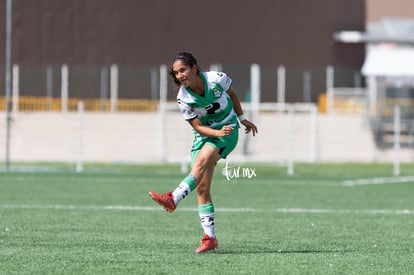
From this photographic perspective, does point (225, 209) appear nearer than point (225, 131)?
No

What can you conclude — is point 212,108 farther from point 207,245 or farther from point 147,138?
point 147,138

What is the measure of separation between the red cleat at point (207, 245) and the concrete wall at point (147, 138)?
24211mm

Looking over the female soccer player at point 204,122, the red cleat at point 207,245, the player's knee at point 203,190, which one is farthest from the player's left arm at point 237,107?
the red cleat at point 207,245

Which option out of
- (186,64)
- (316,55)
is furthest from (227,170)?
(316,55)

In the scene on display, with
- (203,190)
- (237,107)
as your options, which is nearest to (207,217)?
(203,190)

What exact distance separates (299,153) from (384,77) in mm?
10866

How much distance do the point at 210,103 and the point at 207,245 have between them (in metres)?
1.33

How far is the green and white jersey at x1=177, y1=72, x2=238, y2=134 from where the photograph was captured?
12469 mm

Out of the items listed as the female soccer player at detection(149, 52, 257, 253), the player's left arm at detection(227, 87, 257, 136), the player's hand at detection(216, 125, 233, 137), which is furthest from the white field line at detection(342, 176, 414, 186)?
the player's hand at detection(216, 125, 233, 137)

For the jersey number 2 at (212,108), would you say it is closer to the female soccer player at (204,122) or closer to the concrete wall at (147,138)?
the female soccer player at (204,122)

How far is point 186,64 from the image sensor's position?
1233 centimetres

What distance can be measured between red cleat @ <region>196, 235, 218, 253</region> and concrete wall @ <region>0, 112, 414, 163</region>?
953 inches

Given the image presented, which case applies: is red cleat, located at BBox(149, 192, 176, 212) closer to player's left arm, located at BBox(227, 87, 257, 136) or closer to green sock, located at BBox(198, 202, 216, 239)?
green sock, located at BBox(198, 202, 216, 239)

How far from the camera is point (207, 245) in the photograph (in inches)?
487
